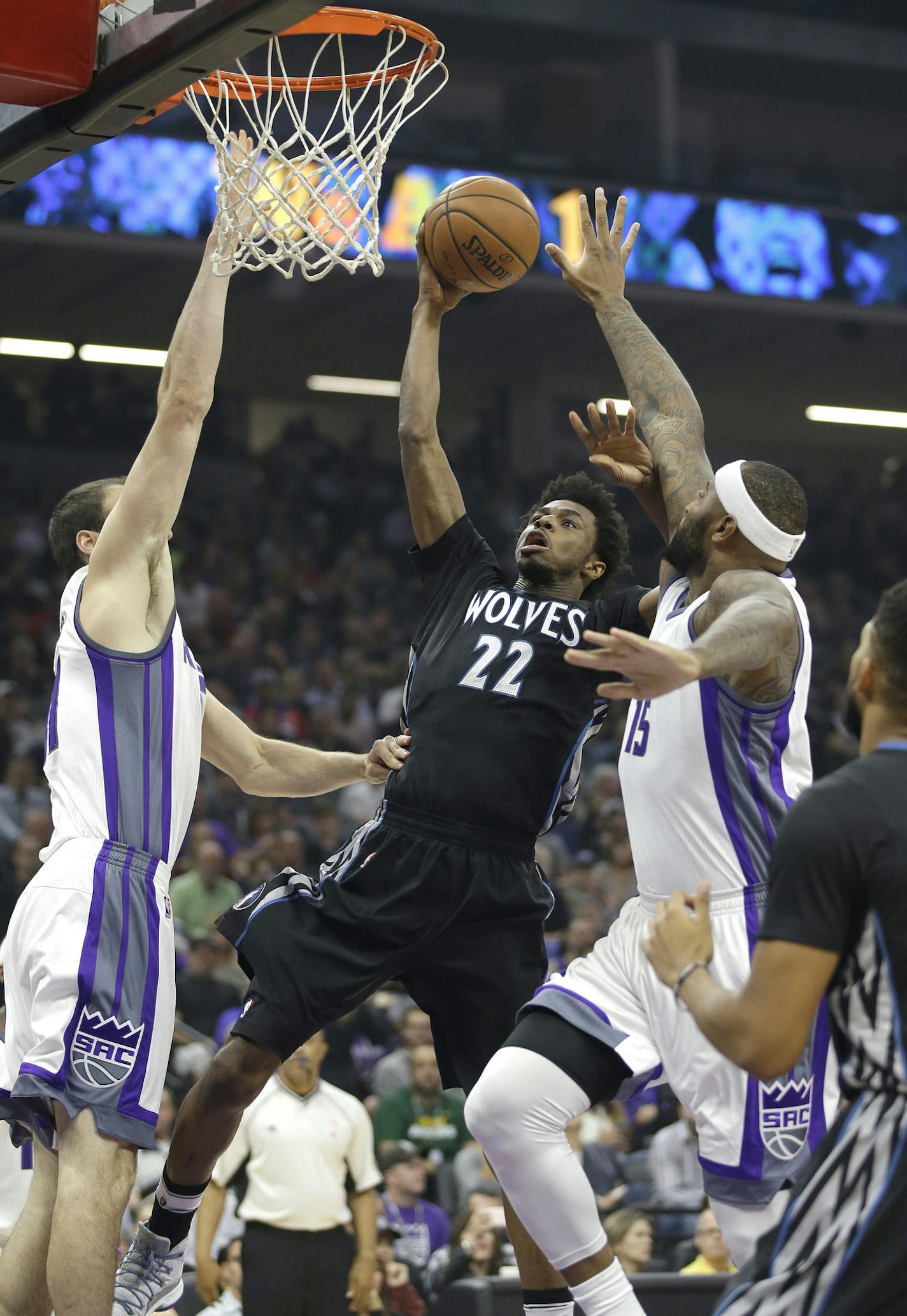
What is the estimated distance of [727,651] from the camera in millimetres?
3783

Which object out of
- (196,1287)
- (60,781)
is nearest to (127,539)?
(60,781)

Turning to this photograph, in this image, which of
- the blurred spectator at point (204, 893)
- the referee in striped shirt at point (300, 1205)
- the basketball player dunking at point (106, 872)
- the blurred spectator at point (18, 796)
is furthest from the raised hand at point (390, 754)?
the blurred spectator at point (18, 796)

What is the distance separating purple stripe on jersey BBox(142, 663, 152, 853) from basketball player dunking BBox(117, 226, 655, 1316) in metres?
0.59

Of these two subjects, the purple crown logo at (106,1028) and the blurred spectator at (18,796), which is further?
the blurred spectator at (18,796)

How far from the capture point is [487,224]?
17.7 ft

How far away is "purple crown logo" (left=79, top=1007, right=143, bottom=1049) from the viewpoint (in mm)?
4297

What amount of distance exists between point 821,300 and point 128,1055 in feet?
50.6

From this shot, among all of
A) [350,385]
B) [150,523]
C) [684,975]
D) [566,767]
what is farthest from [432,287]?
[350,385]

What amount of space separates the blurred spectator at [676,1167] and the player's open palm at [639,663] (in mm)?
6890

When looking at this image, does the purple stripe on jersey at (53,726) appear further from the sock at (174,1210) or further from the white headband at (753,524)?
the white headband at (753,524)

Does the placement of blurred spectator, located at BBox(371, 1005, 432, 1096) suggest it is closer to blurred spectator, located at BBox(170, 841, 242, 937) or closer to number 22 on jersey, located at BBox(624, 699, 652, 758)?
blurred spectator, located at BBox(170, 841, 242, 937)

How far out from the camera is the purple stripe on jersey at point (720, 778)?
434 cm

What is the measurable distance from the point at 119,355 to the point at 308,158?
615 inches

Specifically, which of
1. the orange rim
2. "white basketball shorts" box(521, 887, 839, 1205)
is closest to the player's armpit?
"white basketball shorts" box(521, 887, 839, 1205)
